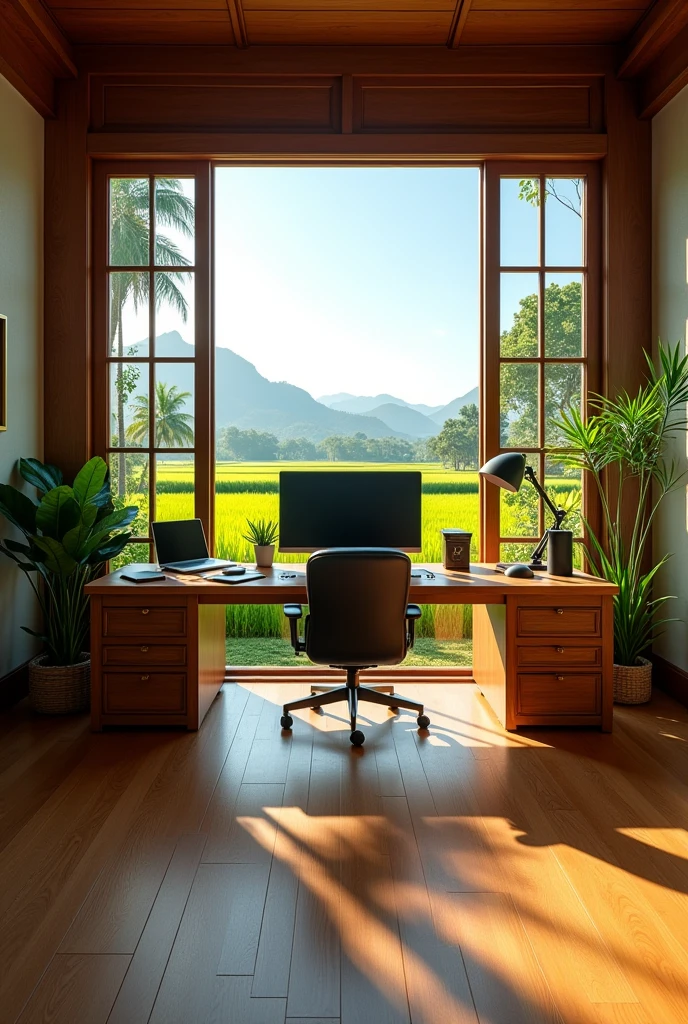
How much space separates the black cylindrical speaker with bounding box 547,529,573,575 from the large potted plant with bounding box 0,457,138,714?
2.14m

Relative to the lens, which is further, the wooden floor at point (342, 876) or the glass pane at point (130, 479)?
the glass pane at point (130, 479)

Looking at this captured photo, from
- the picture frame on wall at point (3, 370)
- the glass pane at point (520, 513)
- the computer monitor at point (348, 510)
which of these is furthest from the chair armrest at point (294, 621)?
the picture frame on wall at point (3, 370)

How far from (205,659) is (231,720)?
32 cm

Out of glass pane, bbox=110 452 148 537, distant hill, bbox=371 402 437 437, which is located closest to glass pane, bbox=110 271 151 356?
glass pane, bbox=110 452 148 537

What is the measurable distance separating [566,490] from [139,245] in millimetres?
2805

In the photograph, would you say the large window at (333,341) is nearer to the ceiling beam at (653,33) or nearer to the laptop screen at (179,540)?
the laptop screen at (179,540)

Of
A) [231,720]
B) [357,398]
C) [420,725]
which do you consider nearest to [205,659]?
[231,720]

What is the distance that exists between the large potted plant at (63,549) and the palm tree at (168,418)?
19.9 inches

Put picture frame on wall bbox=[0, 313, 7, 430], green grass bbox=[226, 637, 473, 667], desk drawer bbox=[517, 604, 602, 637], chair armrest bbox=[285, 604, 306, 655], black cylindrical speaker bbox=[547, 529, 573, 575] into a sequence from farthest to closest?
1. green grass bbox=[226, 637, 473, 667]
2. black cylindrical speaker bbox=[547, 529, 573, 575]
3. picture frame on wall bbox=[0, 313, 7, 430]
4. desk drawer bbox=[517, 604, 602, 637]
5. chair armrest bbox=[285, 604, 306, 655]

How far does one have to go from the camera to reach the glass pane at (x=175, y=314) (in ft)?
13.6

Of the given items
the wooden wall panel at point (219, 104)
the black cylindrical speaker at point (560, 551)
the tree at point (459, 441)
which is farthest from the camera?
the tree at point (459, 441)

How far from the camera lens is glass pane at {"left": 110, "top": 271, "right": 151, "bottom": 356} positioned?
4.16 meters

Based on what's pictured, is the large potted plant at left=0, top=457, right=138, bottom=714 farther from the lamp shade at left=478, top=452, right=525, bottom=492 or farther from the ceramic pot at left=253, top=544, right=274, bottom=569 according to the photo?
the lamp shade at left=478, top=452, right=525, bottom=492

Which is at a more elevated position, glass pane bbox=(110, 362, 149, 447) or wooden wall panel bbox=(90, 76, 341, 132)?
wooden wall panel bbox=(90, 76, 341, 132)
